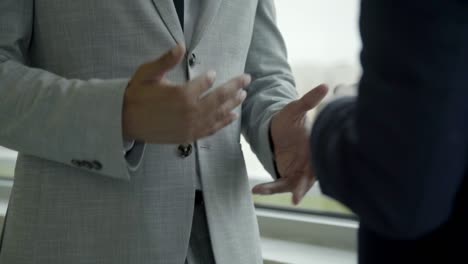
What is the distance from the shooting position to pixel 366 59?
0.33 metres

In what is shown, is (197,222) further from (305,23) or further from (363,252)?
(305,23)

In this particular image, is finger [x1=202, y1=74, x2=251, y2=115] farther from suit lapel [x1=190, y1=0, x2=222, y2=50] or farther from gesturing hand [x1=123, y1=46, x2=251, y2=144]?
suit lapel [x1=190, y1=0, x2=222, y2=50]

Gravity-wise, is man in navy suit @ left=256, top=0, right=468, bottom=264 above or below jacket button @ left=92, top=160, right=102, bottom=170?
above

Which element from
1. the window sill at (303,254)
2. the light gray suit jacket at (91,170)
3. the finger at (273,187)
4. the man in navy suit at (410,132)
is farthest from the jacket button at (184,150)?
the window sill at (303,254)

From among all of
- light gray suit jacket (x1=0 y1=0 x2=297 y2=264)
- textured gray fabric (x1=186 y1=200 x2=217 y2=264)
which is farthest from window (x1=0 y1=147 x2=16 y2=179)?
textured gray fabric (x1=186 y1=200 x2=217 y2=264)

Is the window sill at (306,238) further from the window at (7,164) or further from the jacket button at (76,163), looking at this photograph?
the window at (7,164)

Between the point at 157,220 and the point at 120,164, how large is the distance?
0.46 ft

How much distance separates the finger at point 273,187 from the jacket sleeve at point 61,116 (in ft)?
0.60

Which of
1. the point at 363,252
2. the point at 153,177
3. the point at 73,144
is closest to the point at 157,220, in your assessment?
the point at 153,177

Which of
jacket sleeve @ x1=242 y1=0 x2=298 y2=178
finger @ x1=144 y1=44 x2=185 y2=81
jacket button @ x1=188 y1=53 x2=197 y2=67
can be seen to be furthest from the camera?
jacket sleeve @ x1=242 y1=0 x2=298 y2=178

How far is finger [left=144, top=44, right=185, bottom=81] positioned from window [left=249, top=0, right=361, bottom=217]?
0.59 m

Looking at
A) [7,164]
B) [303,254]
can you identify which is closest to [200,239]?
[303,254]

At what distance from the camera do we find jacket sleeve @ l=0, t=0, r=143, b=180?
61cm

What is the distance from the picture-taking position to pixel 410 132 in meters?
0.32
